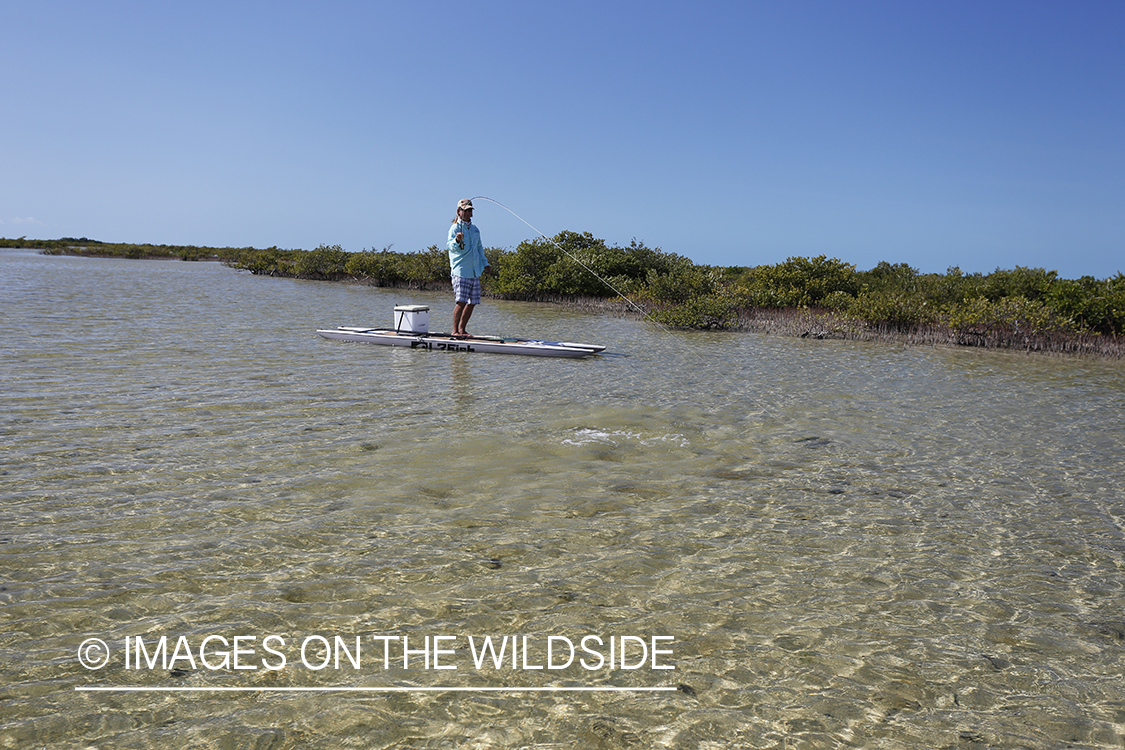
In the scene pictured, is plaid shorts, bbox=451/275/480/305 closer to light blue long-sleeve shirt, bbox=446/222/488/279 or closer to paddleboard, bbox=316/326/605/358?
light blue long-sleeve shirt, bbox=446/222/488/279

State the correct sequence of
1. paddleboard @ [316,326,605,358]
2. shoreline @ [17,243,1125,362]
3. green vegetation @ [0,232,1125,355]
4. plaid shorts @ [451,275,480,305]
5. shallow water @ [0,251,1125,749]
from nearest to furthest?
shallow water @ [0,251,1125,749]
paddleboard @ [316,326,605,358]
plaid shorts @ [451,275,480,305]
shoreline @ [17,243,1125,362]
green vegetation @ [0,232,1125,355]

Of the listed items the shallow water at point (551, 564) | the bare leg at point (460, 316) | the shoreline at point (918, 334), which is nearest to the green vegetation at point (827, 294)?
the shoreline at point (918, 334)

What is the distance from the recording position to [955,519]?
525 cm

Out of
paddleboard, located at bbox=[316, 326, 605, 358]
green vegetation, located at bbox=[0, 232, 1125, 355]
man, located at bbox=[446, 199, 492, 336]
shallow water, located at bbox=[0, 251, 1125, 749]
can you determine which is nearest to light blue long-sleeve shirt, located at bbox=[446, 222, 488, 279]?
man, located at bbox=[446, 199, 492, 336]

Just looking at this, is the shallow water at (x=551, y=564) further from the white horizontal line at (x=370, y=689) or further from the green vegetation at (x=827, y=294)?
the green vegetation at (x=827, y=294)

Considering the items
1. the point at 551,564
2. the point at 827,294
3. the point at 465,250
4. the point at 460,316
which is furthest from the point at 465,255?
the point at 827,294

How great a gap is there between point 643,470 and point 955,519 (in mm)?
2428

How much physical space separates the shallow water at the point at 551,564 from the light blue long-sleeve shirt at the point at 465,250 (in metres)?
4.94

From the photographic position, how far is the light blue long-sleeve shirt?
1358cm

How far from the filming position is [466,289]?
1388 cm

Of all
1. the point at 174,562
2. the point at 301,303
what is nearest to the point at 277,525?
the point at 174,562

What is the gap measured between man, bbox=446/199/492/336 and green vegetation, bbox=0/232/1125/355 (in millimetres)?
8588

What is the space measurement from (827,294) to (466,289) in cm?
1538

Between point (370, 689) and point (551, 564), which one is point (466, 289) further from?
point (370, 689)
